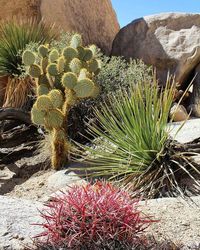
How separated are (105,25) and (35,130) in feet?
19.6

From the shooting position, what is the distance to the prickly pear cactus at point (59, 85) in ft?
25.5

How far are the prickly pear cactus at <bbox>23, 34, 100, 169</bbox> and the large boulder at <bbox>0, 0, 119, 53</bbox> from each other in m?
3.74

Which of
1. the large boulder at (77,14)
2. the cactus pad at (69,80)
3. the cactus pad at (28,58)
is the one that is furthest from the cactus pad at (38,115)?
the large boulder at (77,14)

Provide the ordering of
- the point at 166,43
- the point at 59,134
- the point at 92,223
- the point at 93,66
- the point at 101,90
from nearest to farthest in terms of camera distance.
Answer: the point at 92,223 → the point at 59,134 → the point at 93,66 → the point at 101,90 → the point at 166,43

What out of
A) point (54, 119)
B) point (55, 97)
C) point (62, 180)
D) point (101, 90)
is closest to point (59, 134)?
point (54, 119)

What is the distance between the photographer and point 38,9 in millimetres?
12680

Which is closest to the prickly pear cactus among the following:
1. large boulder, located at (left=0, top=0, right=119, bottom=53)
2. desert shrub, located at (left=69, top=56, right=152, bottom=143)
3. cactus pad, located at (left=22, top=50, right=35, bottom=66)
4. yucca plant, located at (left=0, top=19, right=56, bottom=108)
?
cactus pad, located at (left=22, top=50, right=35, bottom=66)

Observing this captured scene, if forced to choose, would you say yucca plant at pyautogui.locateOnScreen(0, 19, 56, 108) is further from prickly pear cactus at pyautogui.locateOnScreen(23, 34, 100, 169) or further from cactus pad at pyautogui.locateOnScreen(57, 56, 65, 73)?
cactus pad at pyautogui.locateOnScreen(57, 56, 65, 73)

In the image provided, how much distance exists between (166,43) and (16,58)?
13.6 feet

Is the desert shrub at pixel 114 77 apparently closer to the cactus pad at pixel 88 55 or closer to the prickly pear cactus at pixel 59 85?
the prickly pear cactus at pixel 59 85

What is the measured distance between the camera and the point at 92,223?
12.5 feet

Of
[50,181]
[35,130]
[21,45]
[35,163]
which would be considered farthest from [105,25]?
[50,181]

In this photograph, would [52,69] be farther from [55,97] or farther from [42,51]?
[55,97]

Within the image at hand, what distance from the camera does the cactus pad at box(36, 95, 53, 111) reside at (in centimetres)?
770
